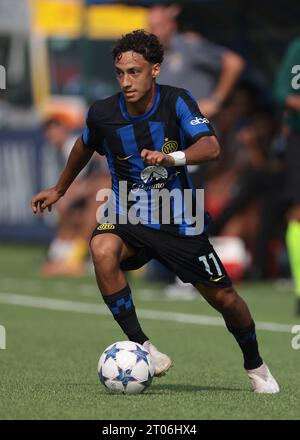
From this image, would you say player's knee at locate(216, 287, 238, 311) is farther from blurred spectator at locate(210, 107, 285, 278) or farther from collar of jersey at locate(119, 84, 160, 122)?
blurred spectator at locate(210, 107, 285, 278)

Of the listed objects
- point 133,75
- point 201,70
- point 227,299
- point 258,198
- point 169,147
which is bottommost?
point 258,198

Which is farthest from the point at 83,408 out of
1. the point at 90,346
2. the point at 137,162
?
the point at 90,346

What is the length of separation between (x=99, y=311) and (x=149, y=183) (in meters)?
5.21

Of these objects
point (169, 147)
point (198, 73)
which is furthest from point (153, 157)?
point (198, 73)

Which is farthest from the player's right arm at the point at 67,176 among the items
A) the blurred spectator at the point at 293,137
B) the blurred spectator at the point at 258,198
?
the blurred spectator at the point at 258,198

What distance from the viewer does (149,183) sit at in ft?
24.5

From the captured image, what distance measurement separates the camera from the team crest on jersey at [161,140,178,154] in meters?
7.36

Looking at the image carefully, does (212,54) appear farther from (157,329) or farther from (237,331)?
(237,331)

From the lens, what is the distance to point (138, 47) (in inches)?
290

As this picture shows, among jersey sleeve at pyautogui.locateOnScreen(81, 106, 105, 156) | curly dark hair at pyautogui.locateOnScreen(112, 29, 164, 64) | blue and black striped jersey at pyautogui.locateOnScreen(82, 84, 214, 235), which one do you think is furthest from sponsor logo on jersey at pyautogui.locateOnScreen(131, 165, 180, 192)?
curly dark hair at pyautogui.locateOnScreen(112, 29, 164, 64)

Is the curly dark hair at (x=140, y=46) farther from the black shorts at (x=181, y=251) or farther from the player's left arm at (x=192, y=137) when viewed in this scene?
the black shorts at (x=181, y=251)

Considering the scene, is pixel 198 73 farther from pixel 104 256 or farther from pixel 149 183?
pixel 104 256

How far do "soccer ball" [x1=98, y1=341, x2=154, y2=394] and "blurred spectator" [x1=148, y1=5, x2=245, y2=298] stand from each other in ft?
20.3
